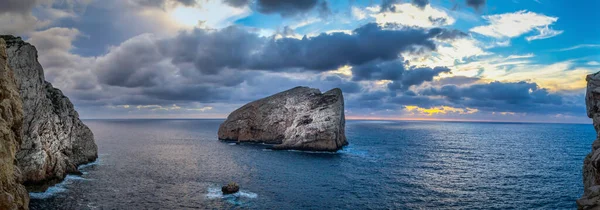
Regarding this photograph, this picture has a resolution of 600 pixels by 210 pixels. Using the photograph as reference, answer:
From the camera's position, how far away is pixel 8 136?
29.3 metres

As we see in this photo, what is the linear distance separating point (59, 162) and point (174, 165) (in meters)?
30.1

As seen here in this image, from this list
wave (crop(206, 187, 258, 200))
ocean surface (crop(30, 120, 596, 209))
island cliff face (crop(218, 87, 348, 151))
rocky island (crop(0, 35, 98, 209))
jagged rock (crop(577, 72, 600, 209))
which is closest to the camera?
jagged rock (crop(577, 72, 600, 209))

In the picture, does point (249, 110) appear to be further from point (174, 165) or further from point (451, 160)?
point (451, 160)

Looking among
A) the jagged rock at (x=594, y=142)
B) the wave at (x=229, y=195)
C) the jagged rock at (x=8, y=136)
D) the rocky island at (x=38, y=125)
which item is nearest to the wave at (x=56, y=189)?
the rocky island at (x=38, y=125)

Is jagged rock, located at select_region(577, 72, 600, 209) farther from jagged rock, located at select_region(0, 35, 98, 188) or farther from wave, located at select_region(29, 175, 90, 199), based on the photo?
jagged rock, located at select_region(0, 35, 98, 188)

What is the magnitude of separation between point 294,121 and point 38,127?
85.9 meters

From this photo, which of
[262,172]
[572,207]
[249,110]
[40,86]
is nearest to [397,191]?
[572,207]

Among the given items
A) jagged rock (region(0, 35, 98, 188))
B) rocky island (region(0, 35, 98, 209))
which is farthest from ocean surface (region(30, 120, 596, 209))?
jagged rock (region(0, 35, 98, 188))

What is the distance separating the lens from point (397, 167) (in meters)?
89.4

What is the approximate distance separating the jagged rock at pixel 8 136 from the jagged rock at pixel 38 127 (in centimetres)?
2804

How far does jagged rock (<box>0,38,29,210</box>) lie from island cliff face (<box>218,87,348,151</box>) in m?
91.8

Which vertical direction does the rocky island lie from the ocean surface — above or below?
above

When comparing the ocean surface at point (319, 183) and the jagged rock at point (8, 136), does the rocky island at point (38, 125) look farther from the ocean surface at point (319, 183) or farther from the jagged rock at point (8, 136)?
the jagged rock at point (8, 136)

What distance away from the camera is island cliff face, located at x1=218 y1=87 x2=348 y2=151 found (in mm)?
118500
